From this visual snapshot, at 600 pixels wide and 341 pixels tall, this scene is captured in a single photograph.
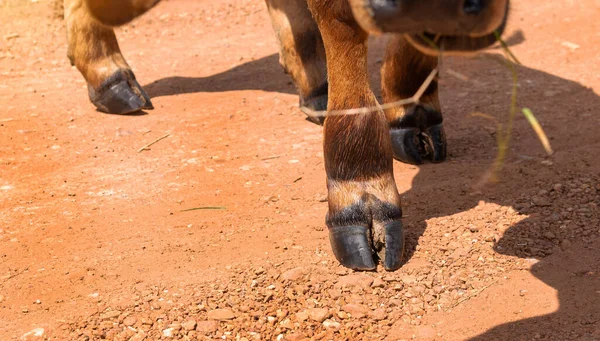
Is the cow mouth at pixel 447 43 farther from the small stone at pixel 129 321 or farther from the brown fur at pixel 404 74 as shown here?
the brown fur at pixel 404 74

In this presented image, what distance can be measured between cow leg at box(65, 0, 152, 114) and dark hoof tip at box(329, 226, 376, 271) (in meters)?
2.13

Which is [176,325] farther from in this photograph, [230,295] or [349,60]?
[349,60]

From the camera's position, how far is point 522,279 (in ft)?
9.48

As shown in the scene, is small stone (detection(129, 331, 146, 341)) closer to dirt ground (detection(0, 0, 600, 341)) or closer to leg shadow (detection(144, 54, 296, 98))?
dirt ground (detection(0, 0, 600, 341))

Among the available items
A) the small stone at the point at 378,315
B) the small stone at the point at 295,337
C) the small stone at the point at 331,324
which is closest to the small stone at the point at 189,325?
the small stone at the point at 295,337

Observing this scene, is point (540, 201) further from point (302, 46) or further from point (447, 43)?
point (302, 46)

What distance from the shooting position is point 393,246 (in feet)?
9.93

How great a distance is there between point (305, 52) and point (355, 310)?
209cm

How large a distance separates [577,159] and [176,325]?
1.90 metres

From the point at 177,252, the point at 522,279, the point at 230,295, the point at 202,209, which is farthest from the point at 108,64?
the point at 522,279

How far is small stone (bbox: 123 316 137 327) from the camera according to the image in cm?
274

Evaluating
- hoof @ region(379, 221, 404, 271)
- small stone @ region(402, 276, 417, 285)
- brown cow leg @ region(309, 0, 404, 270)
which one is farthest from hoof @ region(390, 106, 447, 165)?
small stone @ region(402, 276, 417, 285)

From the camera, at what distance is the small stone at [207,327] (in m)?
2.71

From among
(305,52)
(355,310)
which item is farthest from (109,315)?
(305,52)
